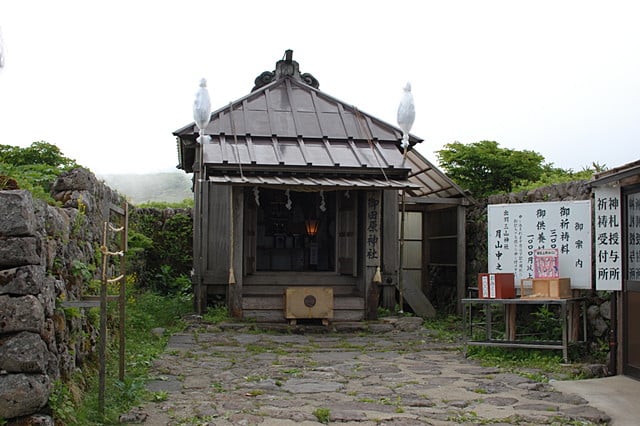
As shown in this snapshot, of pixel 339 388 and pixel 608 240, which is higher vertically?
pixel 608 240

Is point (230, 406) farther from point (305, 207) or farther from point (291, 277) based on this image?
point (305, 207)

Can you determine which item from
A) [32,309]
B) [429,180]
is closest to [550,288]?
[429,180]

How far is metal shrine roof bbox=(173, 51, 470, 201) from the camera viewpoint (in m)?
13.1

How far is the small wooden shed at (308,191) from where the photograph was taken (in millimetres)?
13125

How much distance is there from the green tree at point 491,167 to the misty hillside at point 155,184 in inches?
1271

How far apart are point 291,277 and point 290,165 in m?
2.51

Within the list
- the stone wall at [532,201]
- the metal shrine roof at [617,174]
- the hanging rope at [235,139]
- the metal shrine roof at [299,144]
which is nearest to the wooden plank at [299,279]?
the metal shrine roof at [299,144]

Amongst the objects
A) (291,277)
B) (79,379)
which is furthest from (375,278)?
(79,379)

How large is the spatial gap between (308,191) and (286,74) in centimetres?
441

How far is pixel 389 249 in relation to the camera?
1478 centimetres

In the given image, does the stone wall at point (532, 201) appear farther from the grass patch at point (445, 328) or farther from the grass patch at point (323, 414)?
the grass patch at point (323, 414)

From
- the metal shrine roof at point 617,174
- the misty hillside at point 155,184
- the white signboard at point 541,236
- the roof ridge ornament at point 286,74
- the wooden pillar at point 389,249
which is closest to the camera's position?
the metal shrine roof at point 617,174

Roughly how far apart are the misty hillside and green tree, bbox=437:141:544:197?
32.3 meters

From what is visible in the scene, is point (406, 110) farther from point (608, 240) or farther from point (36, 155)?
point (36, 155)
